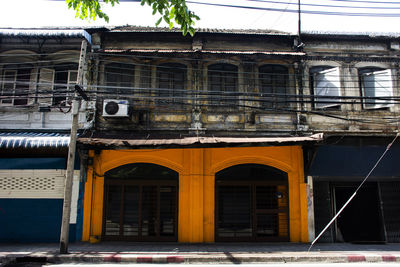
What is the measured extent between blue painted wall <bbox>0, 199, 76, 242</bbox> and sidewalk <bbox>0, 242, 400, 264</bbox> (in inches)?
15.8

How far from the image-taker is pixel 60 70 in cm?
1141

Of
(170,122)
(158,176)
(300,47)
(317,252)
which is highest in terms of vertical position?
(300,47)

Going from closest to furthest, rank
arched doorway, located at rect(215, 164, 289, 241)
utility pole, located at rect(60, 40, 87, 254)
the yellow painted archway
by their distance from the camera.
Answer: utility pole, located at rect(60, 40, 87, 254)
the yellow painted archway
arched doorway, located at rect(215, 164, 289, 241)

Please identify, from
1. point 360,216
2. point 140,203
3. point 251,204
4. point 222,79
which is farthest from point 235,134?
point 360,216

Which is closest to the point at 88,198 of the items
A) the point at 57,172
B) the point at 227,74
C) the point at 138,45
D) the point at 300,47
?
the point at 57,172

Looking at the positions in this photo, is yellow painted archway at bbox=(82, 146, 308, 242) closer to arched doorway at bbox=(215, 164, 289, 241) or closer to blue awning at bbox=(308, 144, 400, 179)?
arched doorway at bbox=(215, 164, 289, 241)

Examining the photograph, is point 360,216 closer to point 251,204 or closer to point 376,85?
point 251,204

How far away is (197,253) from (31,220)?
19.6 ft

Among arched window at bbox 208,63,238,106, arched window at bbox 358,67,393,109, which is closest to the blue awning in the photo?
arched window at bbox 358,67,393,109

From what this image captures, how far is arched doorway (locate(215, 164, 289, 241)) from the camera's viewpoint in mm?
10539

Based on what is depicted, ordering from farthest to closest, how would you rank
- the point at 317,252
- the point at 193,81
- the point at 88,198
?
the point at 193,81 → the point at 88,198 → the point at 317,252

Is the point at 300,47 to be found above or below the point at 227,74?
above

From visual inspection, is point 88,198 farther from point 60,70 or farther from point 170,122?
point 60,70

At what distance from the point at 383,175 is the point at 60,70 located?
1258 centimetres
